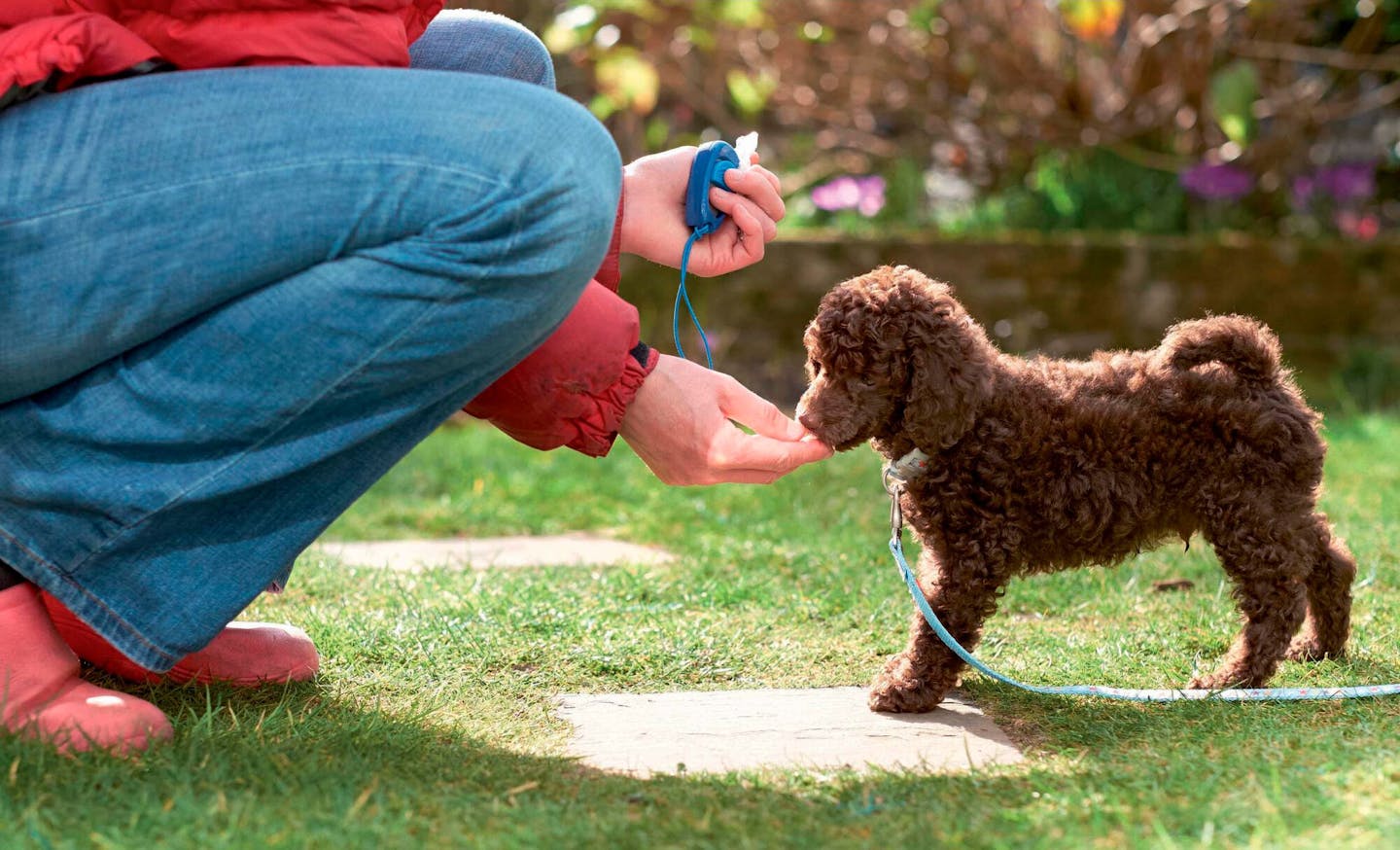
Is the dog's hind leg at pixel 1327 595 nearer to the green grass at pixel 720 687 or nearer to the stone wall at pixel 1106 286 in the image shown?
the green grass at pixel 720 687

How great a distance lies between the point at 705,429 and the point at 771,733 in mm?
545

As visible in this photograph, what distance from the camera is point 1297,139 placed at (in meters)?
7.06

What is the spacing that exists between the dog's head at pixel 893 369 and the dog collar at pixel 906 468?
0.17ft

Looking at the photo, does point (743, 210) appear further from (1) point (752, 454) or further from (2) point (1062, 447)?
(2) point (1062, 447)

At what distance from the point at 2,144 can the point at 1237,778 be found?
2049mm

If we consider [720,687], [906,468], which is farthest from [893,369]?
[720,687]

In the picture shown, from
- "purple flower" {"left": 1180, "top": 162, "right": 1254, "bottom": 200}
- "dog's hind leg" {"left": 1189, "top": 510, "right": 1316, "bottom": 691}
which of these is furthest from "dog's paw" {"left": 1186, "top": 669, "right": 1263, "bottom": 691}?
"purple flower" {"left": 1180, "top": 162, "right": 1254, "bottom": 200}

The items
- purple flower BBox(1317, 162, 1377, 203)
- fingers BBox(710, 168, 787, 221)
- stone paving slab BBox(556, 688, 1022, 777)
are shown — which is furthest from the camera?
purple flower BBox(1317, 162, 1377, 203)

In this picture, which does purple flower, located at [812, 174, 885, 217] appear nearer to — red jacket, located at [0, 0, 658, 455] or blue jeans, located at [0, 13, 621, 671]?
red jacket, located at [0, 0, 658, 455]

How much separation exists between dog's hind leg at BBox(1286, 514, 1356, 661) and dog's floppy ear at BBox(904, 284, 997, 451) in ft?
2.43

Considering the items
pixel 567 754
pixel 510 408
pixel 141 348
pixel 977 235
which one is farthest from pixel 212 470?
pixel 977 235

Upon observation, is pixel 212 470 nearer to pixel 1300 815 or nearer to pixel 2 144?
pixel 2 144

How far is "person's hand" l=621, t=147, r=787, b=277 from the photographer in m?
2.54

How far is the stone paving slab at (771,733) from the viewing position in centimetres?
224
